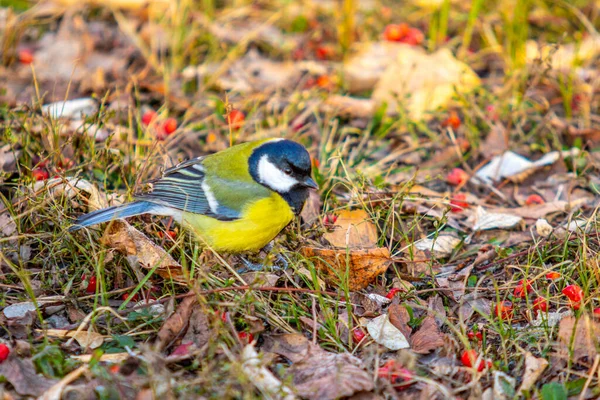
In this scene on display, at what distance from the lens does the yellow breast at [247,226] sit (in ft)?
11.3

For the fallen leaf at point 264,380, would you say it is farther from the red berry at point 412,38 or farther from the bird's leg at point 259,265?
the red berry at point 412,38

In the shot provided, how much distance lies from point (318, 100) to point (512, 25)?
5.52ft

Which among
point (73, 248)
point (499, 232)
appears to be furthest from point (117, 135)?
point (499, 232)

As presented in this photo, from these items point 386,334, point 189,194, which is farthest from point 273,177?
point 386,334

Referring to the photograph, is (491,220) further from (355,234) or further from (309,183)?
(309,183)

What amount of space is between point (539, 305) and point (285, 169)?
1394mm

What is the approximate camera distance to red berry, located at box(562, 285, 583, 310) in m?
2.97

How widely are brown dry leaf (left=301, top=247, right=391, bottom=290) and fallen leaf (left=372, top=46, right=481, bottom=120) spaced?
1.90 meters

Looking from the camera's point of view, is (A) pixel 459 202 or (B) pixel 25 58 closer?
(A) pixel 459 202

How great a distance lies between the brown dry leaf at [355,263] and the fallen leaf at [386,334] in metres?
0.30

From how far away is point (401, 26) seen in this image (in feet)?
19.2

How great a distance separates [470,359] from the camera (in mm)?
2668

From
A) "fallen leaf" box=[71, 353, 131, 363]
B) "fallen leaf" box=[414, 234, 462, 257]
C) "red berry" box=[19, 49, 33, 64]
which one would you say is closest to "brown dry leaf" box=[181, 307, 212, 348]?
"fallen leaf" box=[71, 353, 131, 363]

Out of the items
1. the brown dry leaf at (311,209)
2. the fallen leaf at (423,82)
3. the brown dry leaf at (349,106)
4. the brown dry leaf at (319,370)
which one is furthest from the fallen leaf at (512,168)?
the brown dry leaf at (319,370)
